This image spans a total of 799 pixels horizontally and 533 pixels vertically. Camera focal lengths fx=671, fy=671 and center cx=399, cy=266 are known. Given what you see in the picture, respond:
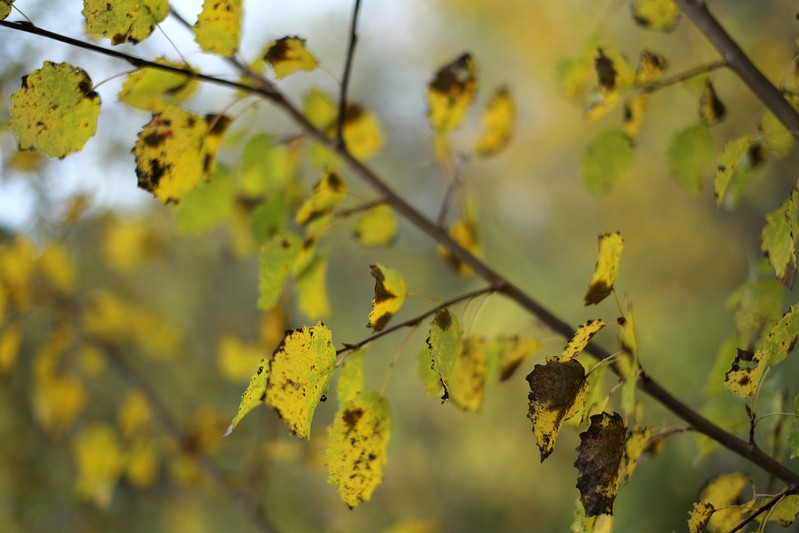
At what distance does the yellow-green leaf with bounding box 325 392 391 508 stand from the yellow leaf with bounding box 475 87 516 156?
28 centimetres

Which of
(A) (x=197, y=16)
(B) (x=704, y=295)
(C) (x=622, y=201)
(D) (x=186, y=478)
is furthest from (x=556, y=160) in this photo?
(A) (x=197, y=16)

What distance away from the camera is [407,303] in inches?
100

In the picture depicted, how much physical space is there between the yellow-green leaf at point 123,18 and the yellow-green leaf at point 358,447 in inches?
8.6

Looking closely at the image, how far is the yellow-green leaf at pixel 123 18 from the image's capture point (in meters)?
0.33

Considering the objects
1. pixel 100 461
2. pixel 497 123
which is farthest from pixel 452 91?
pixel 100 461

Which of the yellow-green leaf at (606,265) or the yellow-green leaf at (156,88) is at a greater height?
the yellow-green leaf at (156,88)

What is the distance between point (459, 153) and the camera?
57 centimetres

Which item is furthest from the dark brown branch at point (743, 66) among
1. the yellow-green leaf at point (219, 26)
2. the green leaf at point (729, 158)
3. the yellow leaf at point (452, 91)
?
the yellow-green leaf at point (219, 26)

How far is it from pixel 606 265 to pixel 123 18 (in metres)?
0.27

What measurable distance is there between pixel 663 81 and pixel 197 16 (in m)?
0.30

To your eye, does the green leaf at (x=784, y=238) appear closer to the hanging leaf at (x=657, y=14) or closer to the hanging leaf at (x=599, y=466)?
the hanging leaf at (x=599, y=466)

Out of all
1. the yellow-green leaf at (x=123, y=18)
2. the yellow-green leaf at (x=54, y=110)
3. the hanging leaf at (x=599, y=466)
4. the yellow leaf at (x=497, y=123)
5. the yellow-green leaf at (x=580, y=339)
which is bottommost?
the hanging leaf at (x=599, y=466)

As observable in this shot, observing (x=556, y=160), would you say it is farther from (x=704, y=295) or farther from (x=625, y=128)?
(x=625, y=128)

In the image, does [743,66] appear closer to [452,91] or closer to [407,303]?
[452,91]
